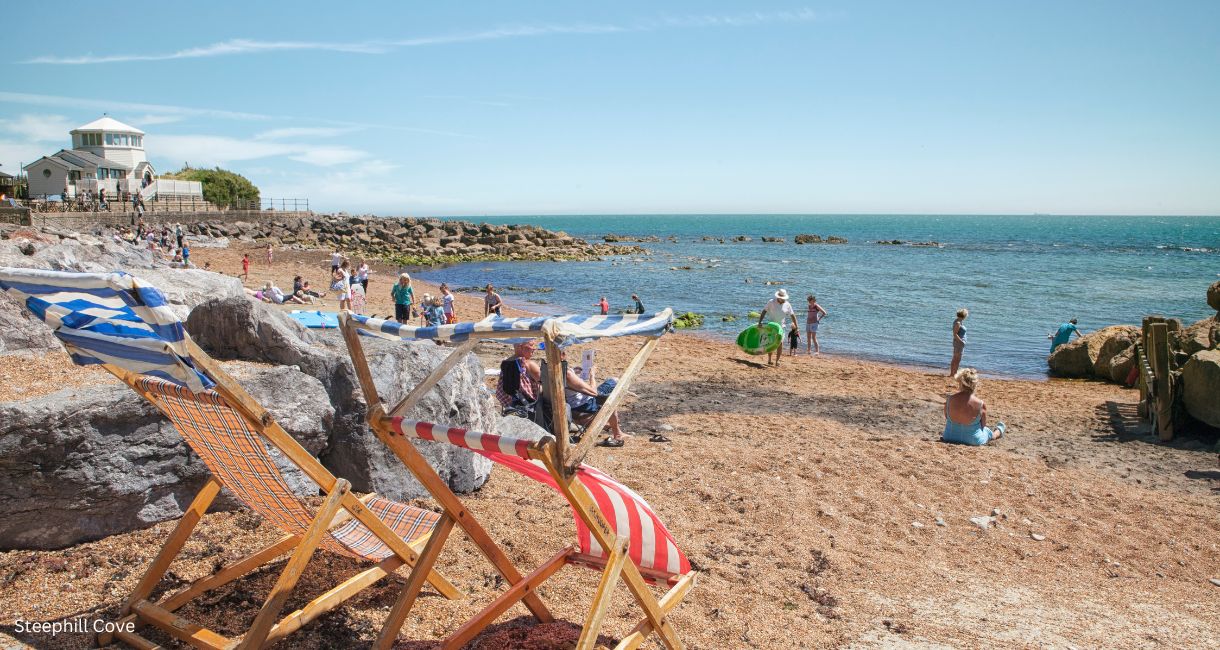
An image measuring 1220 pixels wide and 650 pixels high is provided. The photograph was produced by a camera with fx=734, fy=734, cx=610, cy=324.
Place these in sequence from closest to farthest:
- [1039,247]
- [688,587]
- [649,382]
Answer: [688,587]
[649,382]
[1039,247]

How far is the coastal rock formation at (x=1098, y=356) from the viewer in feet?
47.8

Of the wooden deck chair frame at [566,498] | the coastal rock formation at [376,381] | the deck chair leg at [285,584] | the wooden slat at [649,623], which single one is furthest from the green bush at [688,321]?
the deck chair leg at [285,584]

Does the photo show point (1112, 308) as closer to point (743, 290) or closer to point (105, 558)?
point (743, 290)

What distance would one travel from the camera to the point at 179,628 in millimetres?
3488

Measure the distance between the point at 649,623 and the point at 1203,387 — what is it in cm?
960

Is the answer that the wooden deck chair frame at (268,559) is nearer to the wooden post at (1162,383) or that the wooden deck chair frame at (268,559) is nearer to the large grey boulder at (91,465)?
the large grey boulder at (91,465)

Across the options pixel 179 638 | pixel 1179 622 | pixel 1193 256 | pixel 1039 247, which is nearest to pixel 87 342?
pixel 179 638

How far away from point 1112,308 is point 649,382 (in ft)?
90.5

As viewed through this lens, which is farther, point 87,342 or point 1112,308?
point 1112,308

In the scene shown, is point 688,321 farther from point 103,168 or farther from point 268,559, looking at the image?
point 103,168

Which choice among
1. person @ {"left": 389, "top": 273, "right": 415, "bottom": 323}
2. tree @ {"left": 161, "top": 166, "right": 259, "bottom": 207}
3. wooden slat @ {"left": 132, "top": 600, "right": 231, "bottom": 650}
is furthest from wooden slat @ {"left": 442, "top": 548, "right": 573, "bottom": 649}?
tree @ {"left": 161, "top": 166, "right": 259, "bottom": 207}

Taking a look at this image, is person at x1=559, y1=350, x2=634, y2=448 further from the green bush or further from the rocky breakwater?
the rocky breakwater

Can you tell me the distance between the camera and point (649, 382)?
12.0 metres

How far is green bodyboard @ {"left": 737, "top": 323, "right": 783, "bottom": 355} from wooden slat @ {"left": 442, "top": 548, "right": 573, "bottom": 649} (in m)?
10.8
